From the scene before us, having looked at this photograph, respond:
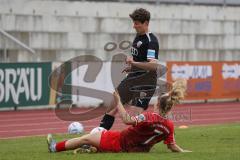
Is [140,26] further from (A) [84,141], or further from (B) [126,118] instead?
(A) [84,141]

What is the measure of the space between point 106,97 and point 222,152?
646 inches

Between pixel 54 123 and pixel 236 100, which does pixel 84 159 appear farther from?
pixel 236 100

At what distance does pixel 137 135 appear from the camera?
9.05 meters

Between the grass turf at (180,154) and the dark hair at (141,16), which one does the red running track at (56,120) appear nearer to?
the grass turf at (180,154)

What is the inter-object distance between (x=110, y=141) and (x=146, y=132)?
51cm

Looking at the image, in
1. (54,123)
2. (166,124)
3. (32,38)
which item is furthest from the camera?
(32,38)

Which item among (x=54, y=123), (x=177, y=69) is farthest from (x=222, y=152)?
(x=177, y=69)

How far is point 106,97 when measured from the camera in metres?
25.7

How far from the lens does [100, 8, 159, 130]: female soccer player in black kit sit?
9867mm

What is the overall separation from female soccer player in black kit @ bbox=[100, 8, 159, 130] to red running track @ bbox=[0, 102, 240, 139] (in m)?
6.32

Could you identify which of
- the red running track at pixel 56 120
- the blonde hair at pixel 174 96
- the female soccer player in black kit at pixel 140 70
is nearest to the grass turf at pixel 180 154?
the blonde hair at pixel 174 96

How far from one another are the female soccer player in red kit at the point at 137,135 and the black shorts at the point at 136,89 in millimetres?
998

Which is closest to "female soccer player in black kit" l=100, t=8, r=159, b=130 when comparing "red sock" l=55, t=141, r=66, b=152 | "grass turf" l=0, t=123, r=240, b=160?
"grass turf" l=0, t=123, r=240, b=160

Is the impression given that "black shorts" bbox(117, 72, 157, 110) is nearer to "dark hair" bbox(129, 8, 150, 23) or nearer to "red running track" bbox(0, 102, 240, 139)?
"dark hair" bbox(129, 8, 150, 23)
